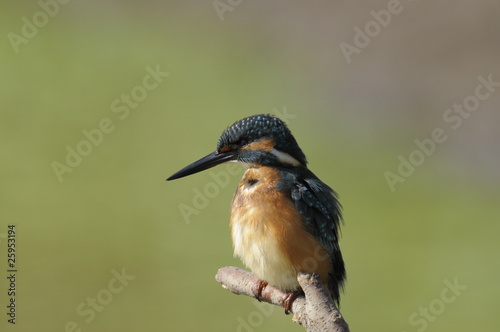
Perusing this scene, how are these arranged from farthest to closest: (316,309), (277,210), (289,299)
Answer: (277,210) → (289,299) → (316,309)

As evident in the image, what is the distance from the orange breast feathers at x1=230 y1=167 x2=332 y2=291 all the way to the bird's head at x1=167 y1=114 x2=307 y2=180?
54mm

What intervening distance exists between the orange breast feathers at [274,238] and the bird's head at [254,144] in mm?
54

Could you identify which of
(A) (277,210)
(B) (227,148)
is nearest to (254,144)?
(B) (227,148)

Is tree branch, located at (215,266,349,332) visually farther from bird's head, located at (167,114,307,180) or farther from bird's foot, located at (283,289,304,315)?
bird's head, located at (167,114,307,180)

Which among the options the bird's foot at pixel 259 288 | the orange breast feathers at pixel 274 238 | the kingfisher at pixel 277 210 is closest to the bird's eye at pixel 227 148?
the kingfisher at pixel 277 210

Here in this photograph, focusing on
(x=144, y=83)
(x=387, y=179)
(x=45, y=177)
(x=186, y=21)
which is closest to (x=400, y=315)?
(x=387, y=179)

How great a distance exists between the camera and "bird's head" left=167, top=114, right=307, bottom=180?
2688 millimetres

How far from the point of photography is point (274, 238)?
2.62 metres

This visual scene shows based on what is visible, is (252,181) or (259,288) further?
(252,181)

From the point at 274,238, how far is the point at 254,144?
0.34 m

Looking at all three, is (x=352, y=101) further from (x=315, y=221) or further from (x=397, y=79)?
(x=315, y=221)

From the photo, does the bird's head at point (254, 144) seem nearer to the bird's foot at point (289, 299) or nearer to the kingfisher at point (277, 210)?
the kingfisher at point (277, 210)

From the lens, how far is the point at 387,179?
6383 millimetres

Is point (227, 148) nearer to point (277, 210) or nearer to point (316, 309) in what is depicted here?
point (277, 210)
